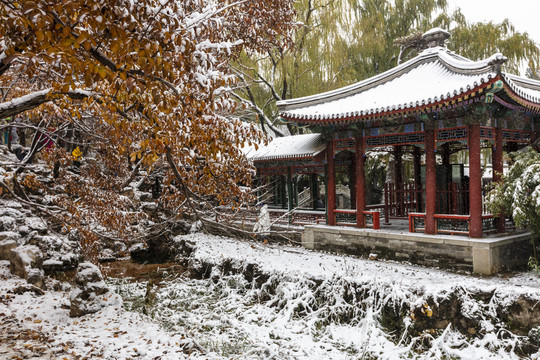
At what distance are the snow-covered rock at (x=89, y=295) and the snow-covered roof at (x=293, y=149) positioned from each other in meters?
6.87

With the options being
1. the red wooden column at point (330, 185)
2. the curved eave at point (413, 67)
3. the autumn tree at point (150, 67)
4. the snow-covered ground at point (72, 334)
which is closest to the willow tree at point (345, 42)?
the curved eave at point (413, 67)

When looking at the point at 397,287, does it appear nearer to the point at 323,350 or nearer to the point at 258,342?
the point at 323,350

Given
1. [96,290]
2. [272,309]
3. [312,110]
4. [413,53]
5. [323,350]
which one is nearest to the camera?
[323,350]

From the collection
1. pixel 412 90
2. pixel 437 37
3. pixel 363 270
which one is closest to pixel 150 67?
pixel 363 270

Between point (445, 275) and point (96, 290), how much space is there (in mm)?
6725

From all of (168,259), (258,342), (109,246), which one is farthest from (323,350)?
(109,246)

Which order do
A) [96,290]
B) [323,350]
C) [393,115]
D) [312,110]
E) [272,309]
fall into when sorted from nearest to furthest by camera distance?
[323,350] < [96,290] < [272,309] < [393,115] < [312,110]

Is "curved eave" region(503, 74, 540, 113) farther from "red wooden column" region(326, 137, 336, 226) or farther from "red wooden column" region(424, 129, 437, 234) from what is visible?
"red wooden column" region(326, 137, 336, 226)

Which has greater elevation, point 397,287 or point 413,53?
point 413,53

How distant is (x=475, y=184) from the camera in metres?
8.34

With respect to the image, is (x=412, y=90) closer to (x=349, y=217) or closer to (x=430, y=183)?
(x=430, y=183)

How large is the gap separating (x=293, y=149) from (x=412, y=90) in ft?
14.5

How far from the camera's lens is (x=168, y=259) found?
13359 millimetres

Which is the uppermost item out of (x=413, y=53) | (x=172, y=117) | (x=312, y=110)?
(x=413, y=53)
